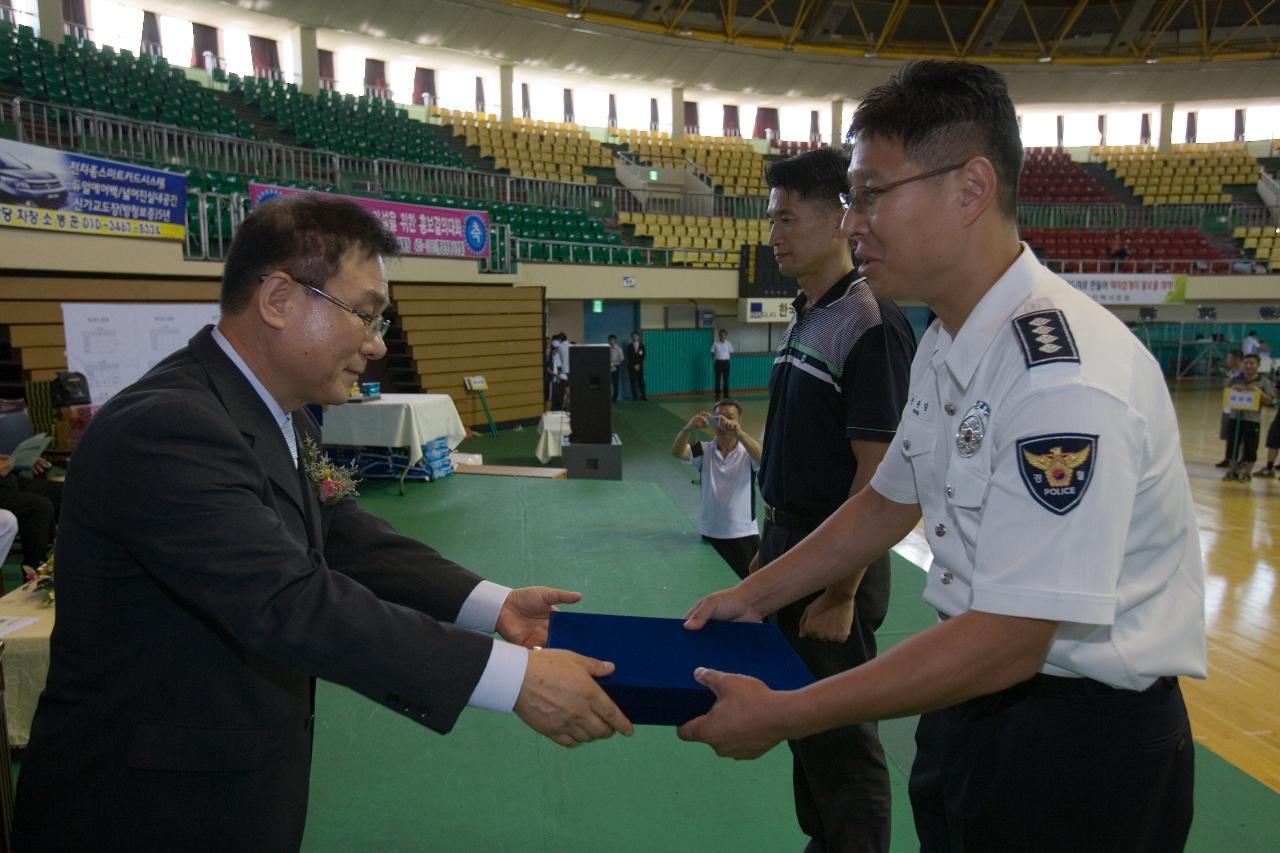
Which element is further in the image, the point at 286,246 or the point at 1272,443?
the point at 1272,443

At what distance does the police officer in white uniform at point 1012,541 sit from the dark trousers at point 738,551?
386 centimetres

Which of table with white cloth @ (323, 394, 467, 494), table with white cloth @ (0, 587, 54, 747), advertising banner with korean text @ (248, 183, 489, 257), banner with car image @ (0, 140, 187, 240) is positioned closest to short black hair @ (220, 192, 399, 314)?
table with white cloth @ (0, 587, 54, 747)

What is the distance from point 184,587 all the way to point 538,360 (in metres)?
13.3

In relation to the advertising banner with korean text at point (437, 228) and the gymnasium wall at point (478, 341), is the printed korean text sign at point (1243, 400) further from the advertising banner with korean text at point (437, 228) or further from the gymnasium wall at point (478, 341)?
the advertising banner with korean text at point (437, 228)

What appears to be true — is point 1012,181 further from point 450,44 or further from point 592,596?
point 450,44

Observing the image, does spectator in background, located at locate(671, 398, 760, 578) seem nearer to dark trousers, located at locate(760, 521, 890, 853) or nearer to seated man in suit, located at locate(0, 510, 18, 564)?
dark trousers, located at locate(760, 521, 890, 853)

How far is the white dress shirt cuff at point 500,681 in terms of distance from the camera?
138 cm

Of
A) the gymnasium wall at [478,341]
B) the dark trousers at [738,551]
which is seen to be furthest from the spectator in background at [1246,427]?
the gymnasium wall at [478,341]

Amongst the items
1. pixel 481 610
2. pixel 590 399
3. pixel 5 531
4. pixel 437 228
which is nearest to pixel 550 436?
pixel 590 399

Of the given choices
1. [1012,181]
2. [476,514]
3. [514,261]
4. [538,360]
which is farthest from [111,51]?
[1012,181]

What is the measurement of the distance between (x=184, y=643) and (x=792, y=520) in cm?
152

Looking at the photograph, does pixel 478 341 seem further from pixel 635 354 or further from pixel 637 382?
pixel 637 382

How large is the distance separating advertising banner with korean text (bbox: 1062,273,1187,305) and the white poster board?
1988 centimetres

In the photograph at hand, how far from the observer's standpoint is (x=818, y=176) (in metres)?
2.19
